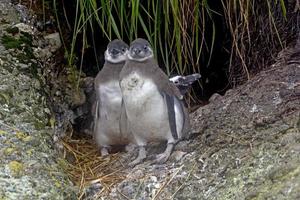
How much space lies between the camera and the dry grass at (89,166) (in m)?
2.58

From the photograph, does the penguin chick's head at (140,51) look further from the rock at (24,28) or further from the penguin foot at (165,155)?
the rock at (24,28)

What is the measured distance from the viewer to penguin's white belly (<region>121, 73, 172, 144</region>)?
2719mm

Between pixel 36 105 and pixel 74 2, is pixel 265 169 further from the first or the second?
pixel 74 2

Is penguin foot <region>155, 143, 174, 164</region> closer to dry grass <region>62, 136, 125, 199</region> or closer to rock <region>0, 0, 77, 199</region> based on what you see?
dry grass <region>62, 136, 125, 199</region>

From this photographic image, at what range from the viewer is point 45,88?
295cm

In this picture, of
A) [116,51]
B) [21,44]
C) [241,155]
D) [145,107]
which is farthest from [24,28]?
[241,155]

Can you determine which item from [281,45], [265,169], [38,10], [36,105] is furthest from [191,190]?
[38,10]

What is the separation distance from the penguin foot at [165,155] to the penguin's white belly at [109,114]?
368 mm

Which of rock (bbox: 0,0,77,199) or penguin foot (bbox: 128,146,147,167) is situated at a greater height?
rock (bbox: 0,0,77,199)

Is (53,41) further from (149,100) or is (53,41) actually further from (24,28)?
(149,100)

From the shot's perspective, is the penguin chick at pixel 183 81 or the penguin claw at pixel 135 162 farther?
the penguin chick at pixel 183 81

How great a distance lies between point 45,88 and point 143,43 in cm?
48

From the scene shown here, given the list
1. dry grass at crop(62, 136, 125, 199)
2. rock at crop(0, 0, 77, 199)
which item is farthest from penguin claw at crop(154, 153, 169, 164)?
rock at crop(0, 0, 77, 199)

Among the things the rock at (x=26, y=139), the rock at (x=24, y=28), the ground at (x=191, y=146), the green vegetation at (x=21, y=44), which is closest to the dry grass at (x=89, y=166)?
the ground at (x=191, y=146)
